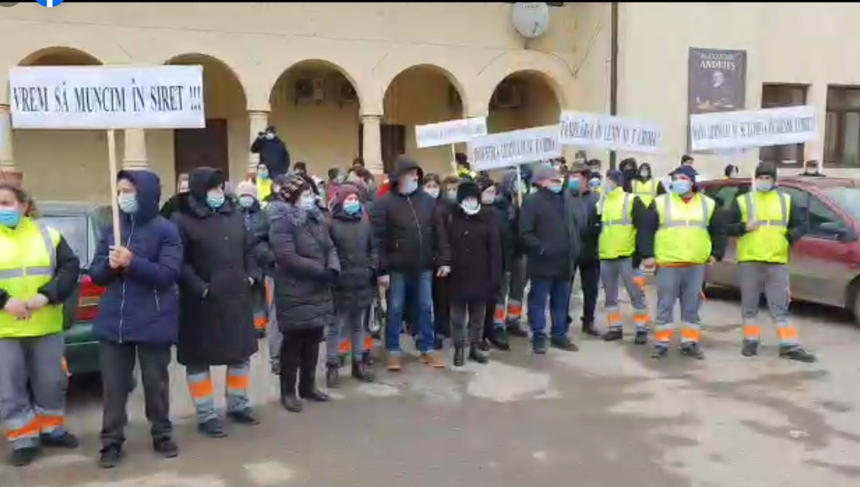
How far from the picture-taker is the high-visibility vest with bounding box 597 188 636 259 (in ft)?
27.7

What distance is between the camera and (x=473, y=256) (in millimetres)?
7445

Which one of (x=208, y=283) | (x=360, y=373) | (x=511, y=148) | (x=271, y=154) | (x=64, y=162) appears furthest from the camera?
(x=64, y=162)

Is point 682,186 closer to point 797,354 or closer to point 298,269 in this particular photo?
point 797,354

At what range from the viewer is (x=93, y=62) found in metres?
15.1

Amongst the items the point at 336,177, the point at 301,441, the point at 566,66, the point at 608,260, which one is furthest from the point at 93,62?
the point at 301,441

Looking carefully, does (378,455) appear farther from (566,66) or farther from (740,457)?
(566,66)

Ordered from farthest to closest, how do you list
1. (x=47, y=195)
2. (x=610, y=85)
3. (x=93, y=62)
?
(x=610, y=85) → (x=47, y=195) → (x=93, y=62)

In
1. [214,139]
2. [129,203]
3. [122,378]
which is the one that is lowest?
[122,378]

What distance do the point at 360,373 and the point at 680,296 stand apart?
10.5ft

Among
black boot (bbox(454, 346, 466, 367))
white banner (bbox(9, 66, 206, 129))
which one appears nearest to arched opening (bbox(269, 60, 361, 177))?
black boot (bbox(454, 346, 466, 367))

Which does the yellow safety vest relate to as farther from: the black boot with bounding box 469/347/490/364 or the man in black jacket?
the man in black jacket

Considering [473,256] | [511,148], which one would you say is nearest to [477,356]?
[473,256]

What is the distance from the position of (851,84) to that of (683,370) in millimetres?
14535

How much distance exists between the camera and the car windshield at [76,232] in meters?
6.26
